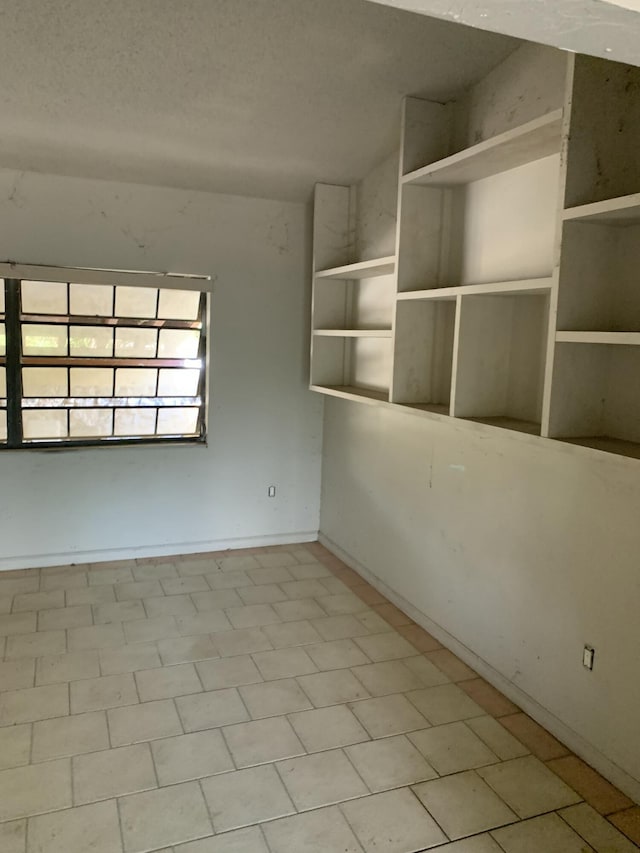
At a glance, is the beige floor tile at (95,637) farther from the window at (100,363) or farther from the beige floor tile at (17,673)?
the window at (100,363)

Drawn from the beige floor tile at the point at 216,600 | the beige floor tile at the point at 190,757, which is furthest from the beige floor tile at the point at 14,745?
the beige floor tile at the point at 216,600

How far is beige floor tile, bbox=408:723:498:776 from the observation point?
7.86ft

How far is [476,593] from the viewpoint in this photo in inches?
122

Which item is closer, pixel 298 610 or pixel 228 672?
pixel 228 672

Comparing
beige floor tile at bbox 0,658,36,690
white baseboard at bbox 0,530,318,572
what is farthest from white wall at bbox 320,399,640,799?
beige floor tile at bbox 0,658,36,690

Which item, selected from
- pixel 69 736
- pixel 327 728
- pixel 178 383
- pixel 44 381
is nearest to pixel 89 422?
pixel 44 381

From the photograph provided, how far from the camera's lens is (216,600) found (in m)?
3.82

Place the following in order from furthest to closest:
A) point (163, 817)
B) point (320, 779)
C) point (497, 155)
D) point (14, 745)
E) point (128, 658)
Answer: point (128, 658)
point (497, 155)
point (14, 745)
point (320, 779)
point (163, 817)

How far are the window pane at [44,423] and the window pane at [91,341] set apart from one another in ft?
1.40

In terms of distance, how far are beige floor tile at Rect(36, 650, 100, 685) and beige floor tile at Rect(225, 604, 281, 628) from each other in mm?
766

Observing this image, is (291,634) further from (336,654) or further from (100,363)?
(100,363)

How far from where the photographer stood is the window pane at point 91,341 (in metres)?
4.19

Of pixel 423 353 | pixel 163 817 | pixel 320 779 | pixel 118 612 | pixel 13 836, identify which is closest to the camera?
pixel 13 836

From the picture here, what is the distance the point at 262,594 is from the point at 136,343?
6.14 feet
